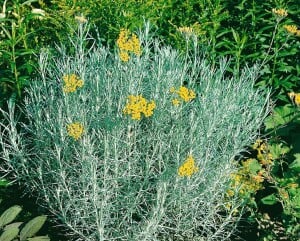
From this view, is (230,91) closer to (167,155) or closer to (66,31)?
(167,155)

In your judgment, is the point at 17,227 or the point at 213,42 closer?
the point at 17,227

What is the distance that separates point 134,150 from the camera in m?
3.43

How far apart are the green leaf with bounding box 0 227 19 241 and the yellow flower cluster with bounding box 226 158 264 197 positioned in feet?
4.02

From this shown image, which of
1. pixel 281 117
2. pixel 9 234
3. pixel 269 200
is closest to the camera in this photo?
pixel 9 234

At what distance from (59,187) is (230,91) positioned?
46.4 inches

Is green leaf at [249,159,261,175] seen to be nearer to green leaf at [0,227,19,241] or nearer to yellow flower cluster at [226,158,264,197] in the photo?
yellow flower cluster at [226,158,264,197]

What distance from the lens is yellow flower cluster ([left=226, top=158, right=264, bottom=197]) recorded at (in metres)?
3.67

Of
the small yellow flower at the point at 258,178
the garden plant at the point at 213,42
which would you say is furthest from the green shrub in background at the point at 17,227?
the small yellow flower at the point at 258,178

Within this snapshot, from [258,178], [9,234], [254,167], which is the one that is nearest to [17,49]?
[9,234]

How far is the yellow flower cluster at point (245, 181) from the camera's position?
3668 mm

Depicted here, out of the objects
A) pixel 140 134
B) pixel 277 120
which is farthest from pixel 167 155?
pixel 277 120

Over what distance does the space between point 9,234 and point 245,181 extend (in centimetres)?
141

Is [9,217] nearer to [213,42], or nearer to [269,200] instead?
[269,200]

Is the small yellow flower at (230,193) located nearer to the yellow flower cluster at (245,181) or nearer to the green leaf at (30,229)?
the yellow flower cluster at (245,181)
